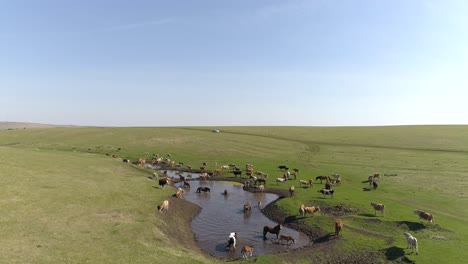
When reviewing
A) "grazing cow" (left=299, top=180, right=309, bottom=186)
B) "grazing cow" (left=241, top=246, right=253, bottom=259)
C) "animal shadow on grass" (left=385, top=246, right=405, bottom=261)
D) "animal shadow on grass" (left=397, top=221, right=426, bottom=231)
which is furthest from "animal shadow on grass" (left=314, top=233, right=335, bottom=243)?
"grazing cow" (left=299, top=180, right=309, bottom=186)

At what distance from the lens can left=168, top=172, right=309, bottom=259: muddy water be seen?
26688 millimetres

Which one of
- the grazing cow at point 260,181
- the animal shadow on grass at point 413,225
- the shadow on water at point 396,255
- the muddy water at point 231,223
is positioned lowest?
the muddy water at point 231,223

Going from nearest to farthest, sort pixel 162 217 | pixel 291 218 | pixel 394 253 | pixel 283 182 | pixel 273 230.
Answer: pixel 394 253
pixel 273 230
pixel 162 217
pixel 291 218
pixel 283 182

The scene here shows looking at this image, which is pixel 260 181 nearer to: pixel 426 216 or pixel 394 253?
pixel 426 216

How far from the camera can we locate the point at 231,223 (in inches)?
1282

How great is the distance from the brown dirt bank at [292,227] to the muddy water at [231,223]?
788 millimetres

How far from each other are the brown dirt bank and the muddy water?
79 cm

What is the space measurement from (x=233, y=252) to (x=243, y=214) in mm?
10376

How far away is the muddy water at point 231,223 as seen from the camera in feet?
87.6

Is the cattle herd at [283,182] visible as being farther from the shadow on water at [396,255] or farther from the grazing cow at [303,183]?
the shadow on water at [396,255]

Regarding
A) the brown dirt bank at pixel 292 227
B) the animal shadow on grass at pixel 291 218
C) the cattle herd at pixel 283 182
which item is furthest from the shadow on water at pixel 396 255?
the animal shadow on grass at pixel 291 218

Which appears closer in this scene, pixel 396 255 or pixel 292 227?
pixel 396 255

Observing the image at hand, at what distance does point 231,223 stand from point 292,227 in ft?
19.9

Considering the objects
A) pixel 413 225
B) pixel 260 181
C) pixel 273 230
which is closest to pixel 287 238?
pixel 273 230
